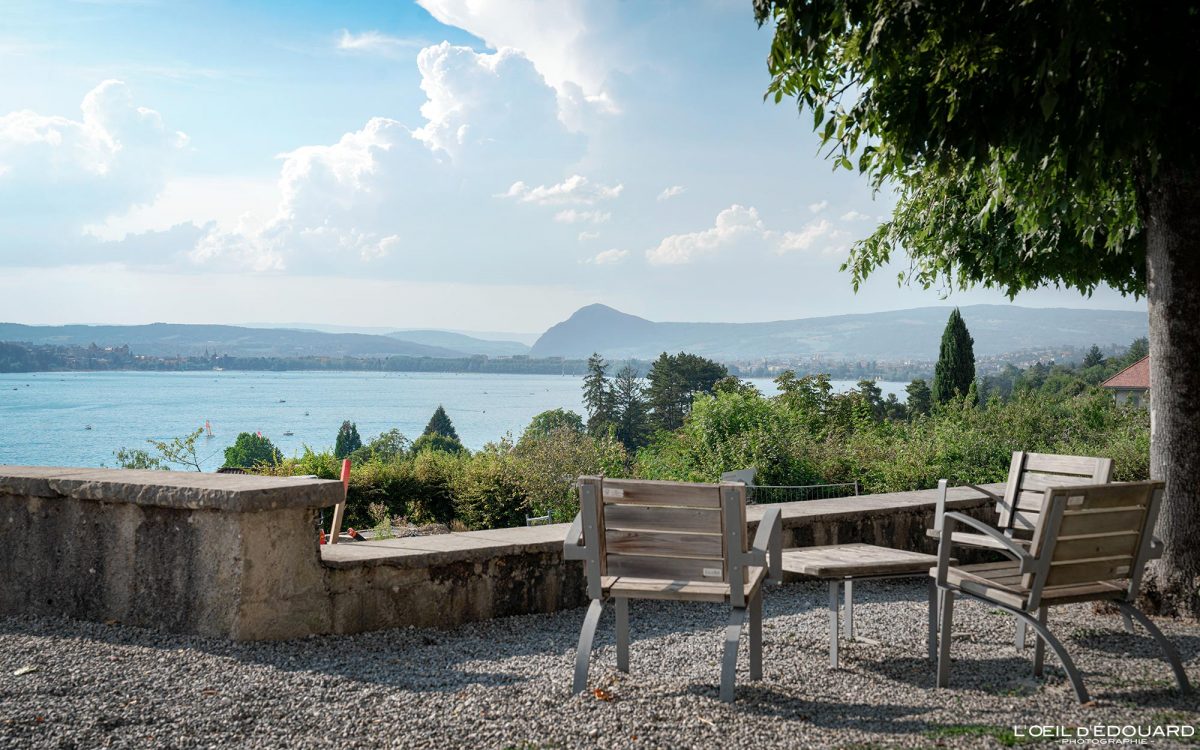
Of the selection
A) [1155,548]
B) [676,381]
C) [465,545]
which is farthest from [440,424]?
[1155,548]

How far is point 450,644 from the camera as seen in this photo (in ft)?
15.4

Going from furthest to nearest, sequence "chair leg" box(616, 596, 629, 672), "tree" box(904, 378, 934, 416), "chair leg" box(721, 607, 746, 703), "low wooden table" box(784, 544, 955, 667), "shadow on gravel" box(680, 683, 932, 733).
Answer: "tree" box(904, 378, 934, 416) < "low wooden table" box(784, 544, 955, 667) < "chair leg" box(616, 596, 629, 672) < "chair leg" box(721, 607, 746, 703) < "shadow on gravel" box(680, 683, 932, 733)

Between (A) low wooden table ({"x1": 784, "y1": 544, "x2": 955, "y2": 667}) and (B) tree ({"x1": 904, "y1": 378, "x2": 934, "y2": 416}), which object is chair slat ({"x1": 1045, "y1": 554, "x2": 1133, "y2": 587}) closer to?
(A) low wooden table ({"x1": 784, "y1": 544, "x2": 955, "y2": 667})

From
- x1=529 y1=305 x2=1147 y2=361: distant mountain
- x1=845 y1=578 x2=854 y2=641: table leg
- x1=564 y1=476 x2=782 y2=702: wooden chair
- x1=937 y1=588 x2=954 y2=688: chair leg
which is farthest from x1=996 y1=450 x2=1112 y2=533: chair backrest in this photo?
x1=529 y1=305 x2=1147 y2=361: distant mountain

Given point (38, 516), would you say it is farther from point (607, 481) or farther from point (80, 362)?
point (80, 362)

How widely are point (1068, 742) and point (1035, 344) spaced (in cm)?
8297

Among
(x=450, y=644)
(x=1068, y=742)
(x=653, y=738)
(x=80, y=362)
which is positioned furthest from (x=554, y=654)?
(x=80, y=362)

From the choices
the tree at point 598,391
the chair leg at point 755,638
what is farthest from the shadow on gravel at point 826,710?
→ the tree at point 598,391

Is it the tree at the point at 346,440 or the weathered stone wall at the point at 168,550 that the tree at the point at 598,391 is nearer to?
the tree at the point at 346,440

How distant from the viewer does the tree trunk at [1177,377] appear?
5133 millimetres

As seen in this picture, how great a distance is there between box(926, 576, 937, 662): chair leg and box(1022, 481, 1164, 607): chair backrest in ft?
2.02

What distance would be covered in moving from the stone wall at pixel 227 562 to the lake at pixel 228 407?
1945 inches

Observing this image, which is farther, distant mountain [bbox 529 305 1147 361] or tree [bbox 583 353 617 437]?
distant mountain [bbox 529 305 1147 361]

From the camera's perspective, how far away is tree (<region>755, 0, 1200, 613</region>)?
4445mm
